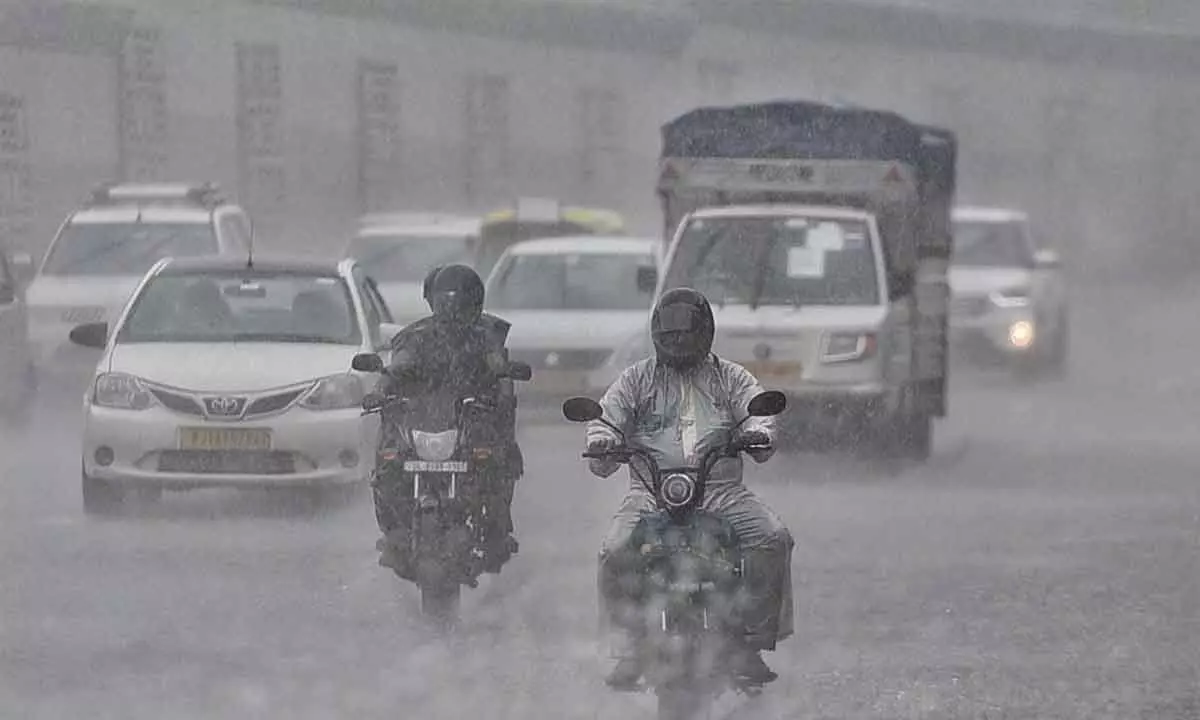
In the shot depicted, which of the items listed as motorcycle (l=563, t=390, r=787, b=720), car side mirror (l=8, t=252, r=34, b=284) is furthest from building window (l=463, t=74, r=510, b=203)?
motorcycle (l=563, t=390, r=787, b=720)

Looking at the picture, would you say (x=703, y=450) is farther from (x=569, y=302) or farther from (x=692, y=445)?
(x=569, y=302)

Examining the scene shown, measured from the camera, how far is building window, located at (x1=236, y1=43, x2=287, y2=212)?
133 feet

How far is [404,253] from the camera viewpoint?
99.2 ft

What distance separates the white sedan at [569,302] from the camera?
2253cm

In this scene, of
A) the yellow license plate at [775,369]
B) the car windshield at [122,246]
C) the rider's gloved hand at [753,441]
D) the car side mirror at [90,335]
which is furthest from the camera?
the car windshield at [122,246]

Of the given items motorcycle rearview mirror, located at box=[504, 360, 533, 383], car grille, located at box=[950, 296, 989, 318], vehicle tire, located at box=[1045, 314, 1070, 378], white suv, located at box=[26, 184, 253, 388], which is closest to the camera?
motorcycle rearview mirror, located at box=[504, 360, 533, 383]

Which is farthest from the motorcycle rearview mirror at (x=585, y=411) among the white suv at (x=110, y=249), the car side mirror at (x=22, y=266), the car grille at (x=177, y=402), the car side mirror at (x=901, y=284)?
the car side mirror at (x=22, y=266)

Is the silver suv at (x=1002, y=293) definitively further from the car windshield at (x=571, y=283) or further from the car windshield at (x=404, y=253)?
the car windshield at (x=571, y=283)

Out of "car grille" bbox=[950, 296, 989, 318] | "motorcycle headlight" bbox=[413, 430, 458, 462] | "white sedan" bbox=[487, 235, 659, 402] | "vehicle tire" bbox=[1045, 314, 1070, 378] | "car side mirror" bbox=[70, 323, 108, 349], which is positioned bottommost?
"vehicle tire" bbox=[1045, 314, 1070, 378]

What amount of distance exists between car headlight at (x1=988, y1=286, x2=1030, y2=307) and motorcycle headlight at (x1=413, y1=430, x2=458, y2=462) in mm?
18458

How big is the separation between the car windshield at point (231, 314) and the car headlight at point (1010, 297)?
1384 centimetres

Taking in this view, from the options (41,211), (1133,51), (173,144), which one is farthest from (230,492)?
(1133,51)

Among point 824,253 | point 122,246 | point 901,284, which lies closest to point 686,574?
point 824,253

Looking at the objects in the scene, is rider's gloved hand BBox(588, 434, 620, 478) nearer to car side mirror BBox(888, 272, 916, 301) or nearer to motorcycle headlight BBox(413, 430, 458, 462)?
motorcycle headlight BBox(413, 430, 458, 462)
